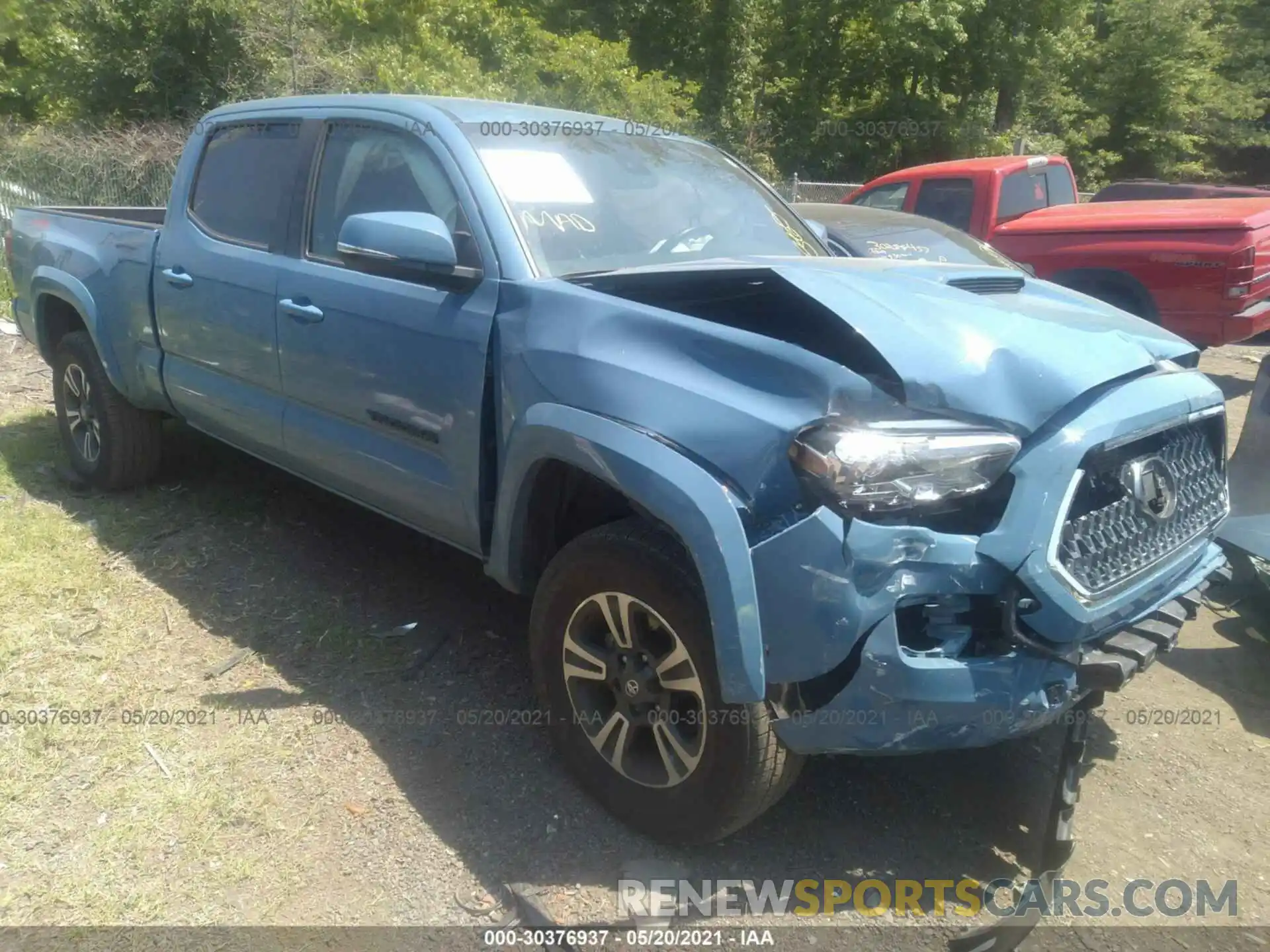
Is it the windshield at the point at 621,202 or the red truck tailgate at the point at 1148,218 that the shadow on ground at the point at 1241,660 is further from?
the red truck tailgate at the point at 1148,218

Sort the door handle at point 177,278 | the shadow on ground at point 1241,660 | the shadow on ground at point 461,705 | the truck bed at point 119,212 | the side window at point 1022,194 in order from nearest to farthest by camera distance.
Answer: the shadow on ground at point 461,705 < the shadow on ground at point 1241,660 < the door handle at point 177,278 < the truck bed at point 119,212 < the side window at point 1022,194

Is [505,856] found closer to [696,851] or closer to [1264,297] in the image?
[696,851]

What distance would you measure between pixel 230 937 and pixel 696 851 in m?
1.21

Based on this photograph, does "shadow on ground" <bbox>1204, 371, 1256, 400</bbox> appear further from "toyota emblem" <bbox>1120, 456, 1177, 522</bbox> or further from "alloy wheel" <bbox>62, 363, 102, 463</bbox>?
"alloy wheel" <bbox>62, 363, 102, 463</bbox>

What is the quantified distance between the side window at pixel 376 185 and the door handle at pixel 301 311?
0.67 ft

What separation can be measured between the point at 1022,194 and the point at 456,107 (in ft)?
24.5

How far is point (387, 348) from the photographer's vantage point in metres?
3.34

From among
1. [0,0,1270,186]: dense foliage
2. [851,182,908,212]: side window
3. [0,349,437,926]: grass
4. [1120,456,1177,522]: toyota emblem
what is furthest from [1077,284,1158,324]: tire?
[0,0,1270,186]: dense foliage

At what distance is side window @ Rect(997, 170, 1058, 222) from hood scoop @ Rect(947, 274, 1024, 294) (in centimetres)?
677

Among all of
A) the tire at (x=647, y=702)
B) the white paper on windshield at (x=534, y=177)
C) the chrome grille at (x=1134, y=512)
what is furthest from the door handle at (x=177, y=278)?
the chrome grille at (x=1134, y=512)

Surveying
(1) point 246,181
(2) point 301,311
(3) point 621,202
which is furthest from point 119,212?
(3) point 621,202

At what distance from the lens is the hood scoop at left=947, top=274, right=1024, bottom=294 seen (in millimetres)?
2992

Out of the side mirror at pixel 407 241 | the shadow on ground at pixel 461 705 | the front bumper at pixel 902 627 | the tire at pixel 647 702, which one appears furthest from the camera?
the side mirror at pixel 407 241

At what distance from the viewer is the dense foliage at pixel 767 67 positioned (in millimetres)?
15312
